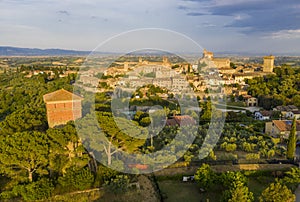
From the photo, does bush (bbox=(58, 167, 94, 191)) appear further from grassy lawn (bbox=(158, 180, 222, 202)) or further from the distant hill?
the distant hill

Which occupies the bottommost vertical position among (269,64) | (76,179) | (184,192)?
(184,192)

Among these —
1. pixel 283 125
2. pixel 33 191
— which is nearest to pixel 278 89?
pixel 283 125

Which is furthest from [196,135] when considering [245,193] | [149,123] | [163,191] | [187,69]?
[187,69]

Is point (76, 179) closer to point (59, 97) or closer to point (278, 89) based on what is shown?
point (59, 97)

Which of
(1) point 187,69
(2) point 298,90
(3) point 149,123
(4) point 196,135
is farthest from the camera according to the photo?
(1) point 187,69

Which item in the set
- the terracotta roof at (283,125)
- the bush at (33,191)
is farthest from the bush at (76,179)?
the terracotta roof at (283,125)

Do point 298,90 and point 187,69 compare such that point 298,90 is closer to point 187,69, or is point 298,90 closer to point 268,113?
point 268,113
